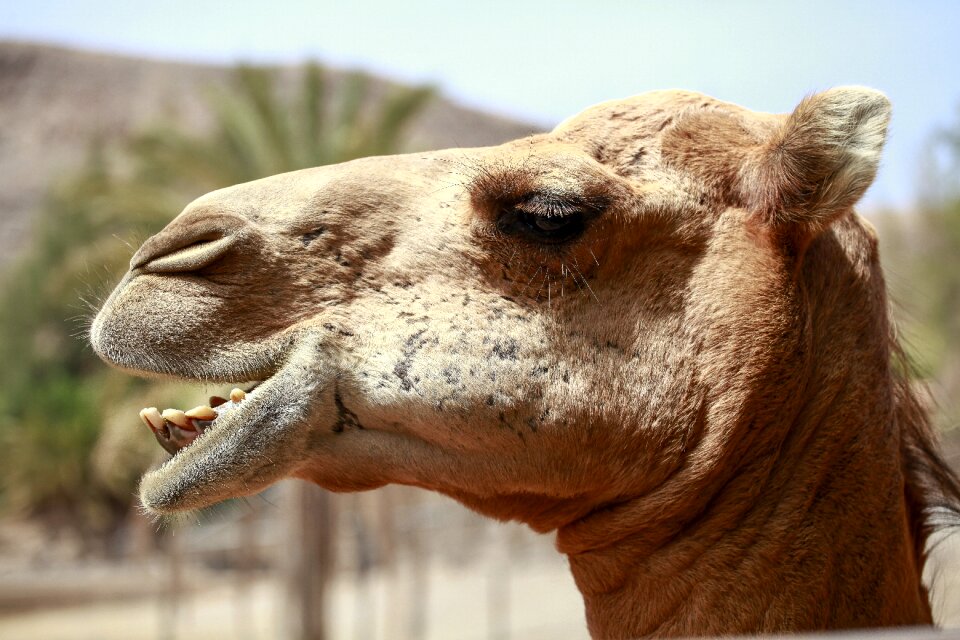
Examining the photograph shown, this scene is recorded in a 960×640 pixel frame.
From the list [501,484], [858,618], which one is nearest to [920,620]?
[858,618]

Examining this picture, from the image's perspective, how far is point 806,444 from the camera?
2615mm

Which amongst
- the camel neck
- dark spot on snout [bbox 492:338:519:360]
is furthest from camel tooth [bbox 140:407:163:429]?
the camel neck

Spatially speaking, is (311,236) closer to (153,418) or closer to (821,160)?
(153,418)

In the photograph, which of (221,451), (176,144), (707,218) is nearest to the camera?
(221,451)

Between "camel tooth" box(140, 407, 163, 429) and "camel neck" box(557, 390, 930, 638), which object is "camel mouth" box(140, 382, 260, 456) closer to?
"camel tooth" box(140, 407, 163, 429)

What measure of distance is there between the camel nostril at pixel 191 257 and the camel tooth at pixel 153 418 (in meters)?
0.34

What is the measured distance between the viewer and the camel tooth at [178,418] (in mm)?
2408

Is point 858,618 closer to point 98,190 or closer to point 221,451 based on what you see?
point 221,451

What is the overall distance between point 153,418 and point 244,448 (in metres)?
0.29

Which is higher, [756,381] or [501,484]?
[756,381]

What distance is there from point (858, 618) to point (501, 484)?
3.02 ft

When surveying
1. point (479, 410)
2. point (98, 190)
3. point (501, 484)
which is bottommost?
point (98, 190)

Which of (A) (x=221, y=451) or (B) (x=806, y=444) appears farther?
(B) (x=806, y=444)

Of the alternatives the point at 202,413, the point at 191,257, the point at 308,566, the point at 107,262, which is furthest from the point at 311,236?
the point at 308,566
